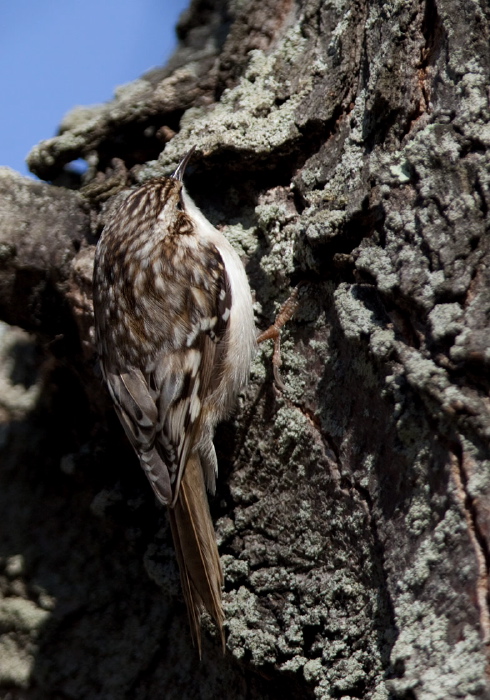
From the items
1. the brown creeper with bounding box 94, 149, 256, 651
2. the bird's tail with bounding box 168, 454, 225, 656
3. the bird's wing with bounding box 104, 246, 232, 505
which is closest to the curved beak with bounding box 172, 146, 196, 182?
the brown creeper with bounding box 94, 149, 256, 651

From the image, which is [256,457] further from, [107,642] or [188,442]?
[107,642]

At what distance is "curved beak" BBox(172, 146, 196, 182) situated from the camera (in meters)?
1.91

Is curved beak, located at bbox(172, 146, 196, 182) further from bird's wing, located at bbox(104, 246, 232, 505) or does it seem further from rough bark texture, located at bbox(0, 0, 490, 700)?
bird's wing, located at bbox(104, 246, 232, 505)

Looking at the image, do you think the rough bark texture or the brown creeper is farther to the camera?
the brown creeper

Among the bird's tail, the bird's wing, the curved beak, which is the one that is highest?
the curved beak

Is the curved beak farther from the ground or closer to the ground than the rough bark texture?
farther from the ground

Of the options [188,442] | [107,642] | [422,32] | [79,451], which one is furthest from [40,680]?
[422,32]

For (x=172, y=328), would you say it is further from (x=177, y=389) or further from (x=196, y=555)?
(x=196, y=555)

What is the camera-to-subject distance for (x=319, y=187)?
1.69 metres

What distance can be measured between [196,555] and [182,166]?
3.03ft

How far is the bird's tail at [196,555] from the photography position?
5.37 feet

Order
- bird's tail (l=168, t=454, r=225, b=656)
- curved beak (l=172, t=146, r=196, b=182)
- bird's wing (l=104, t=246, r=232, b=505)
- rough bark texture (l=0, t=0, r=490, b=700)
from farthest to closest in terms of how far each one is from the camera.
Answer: curved beak (l=172, t=146, r=196, b=182), bird's wing (l=104, t=246, r=232, b=505), bird's tail (l=168, t=454, r=225, b=656), rough bark texture (l=0, t=0, r=490, b=700)

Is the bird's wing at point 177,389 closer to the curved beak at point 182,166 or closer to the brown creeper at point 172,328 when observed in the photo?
the brown creeper at point 172,328

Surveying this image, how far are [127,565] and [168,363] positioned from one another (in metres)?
0.51
